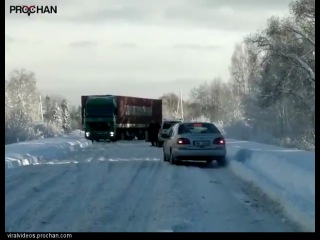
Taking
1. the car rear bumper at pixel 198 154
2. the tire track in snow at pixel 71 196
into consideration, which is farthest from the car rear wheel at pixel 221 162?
the tire track in snow at pixel 71 196

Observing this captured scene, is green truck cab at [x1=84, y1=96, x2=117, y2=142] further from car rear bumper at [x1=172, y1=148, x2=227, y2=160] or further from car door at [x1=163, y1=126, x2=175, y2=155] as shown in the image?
car rear bumper at [x1=172, y1=148, x2=227, y2=160]

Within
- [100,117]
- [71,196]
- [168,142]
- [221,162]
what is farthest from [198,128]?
[100,117]

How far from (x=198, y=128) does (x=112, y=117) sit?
24.4m

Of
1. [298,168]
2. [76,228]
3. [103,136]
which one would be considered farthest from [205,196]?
[103,136]

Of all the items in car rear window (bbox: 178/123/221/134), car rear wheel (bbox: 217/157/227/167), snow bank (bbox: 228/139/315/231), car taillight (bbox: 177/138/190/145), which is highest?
car rear window (bbox: 178/123/221/134)

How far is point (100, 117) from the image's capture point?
44.0 meters

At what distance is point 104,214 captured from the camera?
9.16 meters

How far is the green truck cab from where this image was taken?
4384 cm

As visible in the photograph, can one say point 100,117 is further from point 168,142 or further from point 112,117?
point 168,142

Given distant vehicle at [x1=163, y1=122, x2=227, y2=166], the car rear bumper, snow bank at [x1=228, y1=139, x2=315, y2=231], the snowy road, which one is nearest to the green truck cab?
distant vehicle at [x1=163, y1=122, x2=227, y2=166]

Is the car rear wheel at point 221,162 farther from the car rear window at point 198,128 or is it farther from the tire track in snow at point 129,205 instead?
the tire track in snow at point 129,205

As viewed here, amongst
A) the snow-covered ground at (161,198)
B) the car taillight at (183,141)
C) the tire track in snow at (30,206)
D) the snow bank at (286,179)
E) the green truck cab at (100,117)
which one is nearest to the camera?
the snow-covered ground at (161,198)

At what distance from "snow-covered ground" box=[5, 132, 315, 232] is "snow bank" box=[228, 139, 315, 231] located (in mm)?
20

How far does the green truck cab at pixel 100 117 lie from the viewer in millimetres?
43844
